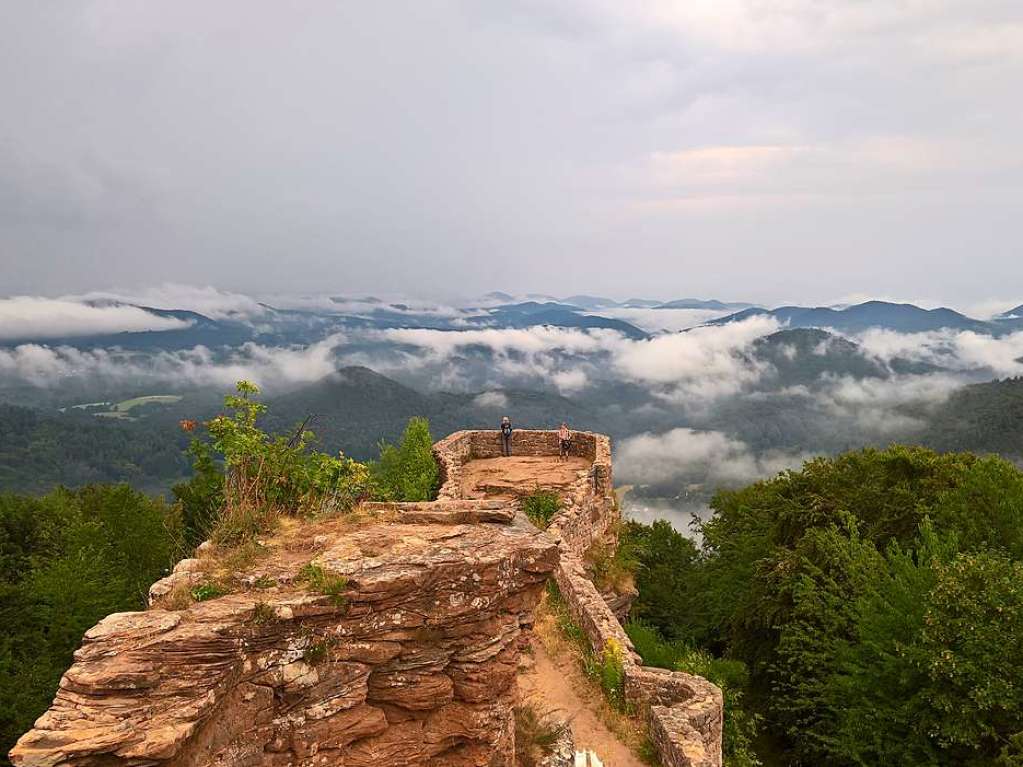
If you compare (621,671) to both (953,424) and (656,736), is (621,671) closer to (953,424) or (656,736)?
(656,736)

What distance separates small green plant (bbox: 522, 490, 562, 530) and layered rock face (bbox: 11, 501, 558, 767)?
468 inches

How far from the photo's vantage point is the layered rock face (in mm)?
5531

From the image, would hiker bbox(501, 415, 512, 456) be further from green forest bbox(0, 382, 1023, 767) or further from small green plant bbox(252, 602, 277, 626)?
small green plant bbox(252, 602, 277, 626)

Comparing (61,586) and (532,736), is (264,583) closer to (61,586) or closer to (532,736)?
(532,736)

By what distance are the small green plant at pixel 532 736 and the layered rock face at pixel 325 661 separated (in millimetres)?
770

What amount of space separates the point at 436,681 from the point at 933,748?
13638 millimetres

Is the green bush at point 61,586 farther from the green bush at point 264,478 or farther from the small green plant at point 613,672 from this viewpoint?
the small green plant at point 613,672

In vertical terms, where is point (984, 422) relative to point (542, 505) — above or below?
below

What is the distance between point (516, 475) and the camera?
2506cm

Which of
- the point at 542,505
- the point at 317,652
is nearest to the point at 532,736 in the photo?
the point at 317,652

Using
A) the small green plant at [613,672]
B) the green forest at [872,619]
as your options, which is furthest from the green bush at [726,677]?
the small green plant at [613,672]

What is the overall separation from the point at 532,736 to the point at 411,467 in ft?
52.6

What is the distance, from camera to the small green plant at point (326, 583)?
687 cm

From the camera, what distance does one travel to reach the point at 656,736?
34.8 ft
